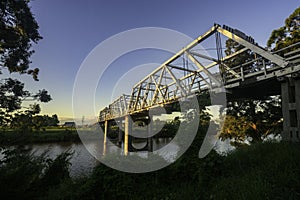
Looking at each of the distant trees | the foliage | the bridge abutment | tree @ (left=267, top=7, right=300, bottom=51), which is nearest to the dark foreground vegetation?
the bridge abutment

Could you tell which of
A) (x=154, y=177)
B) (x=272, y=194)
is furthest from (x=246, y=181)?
(x=154, y=177)

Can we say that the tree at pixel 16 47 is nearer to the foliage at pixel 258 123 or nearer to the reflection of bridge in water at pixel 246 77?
the reflection of bridge in water at pixel 246 77

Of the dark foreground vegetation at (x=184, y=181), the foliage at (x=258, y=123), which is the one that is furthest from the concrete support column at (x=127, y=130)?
the dark foreground vegetation at (x=184, y=181)

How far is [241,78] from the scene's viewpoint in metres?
8.69

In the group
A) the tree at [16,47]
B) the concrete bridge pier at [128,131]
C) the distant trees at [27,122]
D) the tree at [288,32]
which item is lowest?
the concrete bridge pier at [128,131]

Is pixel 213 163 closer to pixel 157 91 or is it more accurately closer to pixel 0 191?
pixel 0 191

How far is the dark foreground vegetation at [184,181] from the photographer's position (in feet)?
13.5

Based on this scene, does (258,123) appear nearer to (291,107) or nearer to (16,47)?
(291,107)

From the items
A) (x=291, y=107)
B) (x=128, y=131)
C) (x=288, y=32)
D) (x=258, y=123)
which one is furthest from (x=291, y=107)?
(x=128, y=131)

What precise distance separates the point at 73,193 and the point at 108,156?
1387mm

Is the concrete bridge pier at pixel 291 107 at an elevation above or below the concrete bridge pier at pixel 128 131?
above

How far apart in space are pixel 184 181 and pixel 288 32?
1794cm

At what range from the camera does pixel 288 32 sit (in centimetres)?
1467

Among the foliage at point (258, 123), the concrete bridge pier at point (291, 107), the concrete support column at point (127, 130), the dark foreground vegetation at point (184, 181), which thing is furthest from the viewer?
the concrete support column at point (127, 130)
